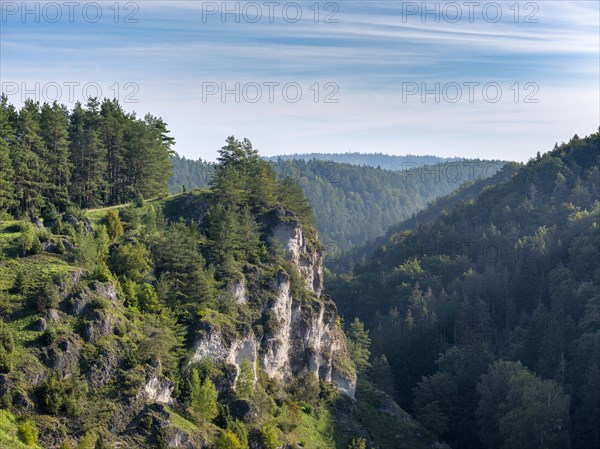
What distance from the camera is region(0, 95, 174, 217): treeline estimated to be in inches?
2650

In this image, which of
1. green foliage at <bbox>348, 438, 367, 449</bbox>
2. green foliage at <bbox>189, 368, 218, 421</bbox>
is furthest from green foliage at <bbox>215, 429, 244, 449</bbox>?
green foliage at <bbox>348, 438, 367, 449</bbox>

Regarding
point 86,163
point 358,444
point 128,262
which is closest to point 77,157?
point 86,163

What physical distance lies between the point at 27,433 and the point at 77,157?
41006mm

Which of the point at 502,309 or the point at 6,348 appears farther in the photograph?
the point at 502,309

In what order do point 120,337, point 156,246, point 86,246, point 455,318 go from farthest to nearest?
1. point 455,318
2. point 156,246
3. point 86,246
4. point 120,337

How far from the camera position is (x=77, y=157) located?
249ft

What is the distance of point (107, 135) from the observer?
8069 centimetres

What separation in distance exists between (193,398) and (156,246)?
1636cm

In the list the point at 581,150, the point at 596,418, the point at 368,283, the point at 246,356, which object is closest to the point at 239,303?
the point at 246,356

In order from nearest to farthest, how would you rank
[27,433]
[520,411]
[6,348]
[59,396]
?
[27,433] → [59,396] → [6,348] → [520,411]

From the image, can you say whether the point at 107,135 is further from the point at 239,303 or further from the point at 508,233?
the point at 508,233

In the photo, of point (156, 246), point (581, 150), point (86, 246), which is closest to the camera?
point (86, 246)

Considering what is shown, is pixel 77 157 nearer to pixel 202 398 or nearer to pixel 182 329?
pixel 182 329

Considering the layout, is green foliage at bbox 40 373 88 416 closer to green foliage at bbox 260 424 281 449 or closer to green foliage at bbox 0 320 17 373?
green foliage at bbox 0 320 17 373
